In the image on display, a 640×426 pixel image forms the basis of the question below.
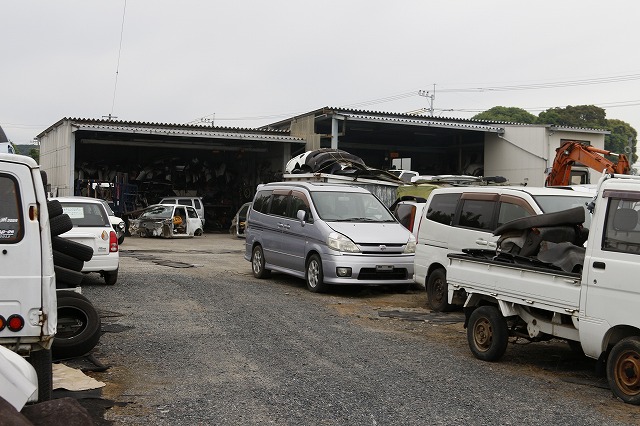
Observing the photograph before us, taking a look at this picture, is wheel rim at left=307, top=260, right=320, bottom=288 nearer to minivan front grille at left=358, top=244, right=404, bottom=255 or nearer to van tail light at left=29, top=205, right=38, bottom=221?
minivan front grille at left=358, top=244, right=404, bottom=255

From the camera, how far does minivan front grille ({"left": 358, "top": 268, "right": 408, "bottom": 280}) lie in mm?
12516

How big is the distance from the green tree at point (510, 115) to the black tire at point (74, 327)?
62.4 metres

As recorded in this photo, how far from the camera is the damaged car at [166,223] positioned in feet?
97.0

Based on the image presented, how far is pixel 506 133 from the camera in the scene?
32344mm

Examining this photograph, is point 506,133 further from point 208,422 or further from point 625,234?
point 208,422

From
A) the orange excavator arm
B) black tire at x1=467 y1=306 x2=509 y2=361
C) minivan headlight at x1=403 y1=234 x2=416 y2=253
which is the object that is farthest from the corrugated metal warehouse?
black tire at x1=467 y1=306 x2=509 y2=361

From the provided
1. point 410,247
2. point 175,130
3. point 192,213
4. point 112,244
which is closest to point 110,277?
point 112,244

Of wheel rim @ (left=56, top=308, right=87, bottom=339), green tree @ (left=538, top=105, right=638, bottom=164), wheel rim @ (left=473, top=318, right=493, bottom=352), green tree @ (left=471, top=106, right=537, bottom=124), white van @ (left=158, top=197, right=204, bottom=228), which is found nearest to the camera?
wheel rim @ (left=56, top=308, right=87, bottom=339)

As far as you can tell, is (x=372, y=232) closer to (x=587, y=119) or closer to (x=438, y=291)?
(x=438, y=291)

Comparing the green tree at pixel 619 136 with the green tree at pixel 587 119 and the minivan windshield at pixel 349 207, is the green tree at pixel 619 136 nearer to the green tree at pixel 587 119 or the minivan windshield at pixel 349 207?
the green tree at pixel 587 119

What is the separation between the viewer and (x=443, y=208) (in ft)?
38.1

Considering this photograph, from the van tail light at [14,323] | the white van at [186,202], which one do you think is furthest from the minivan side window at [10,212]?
the white van at [186,202]

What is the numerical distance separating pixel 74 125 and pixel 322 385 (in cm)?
2669

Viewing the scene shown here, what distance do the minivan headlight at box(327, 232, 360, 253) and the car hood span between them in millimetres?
90
